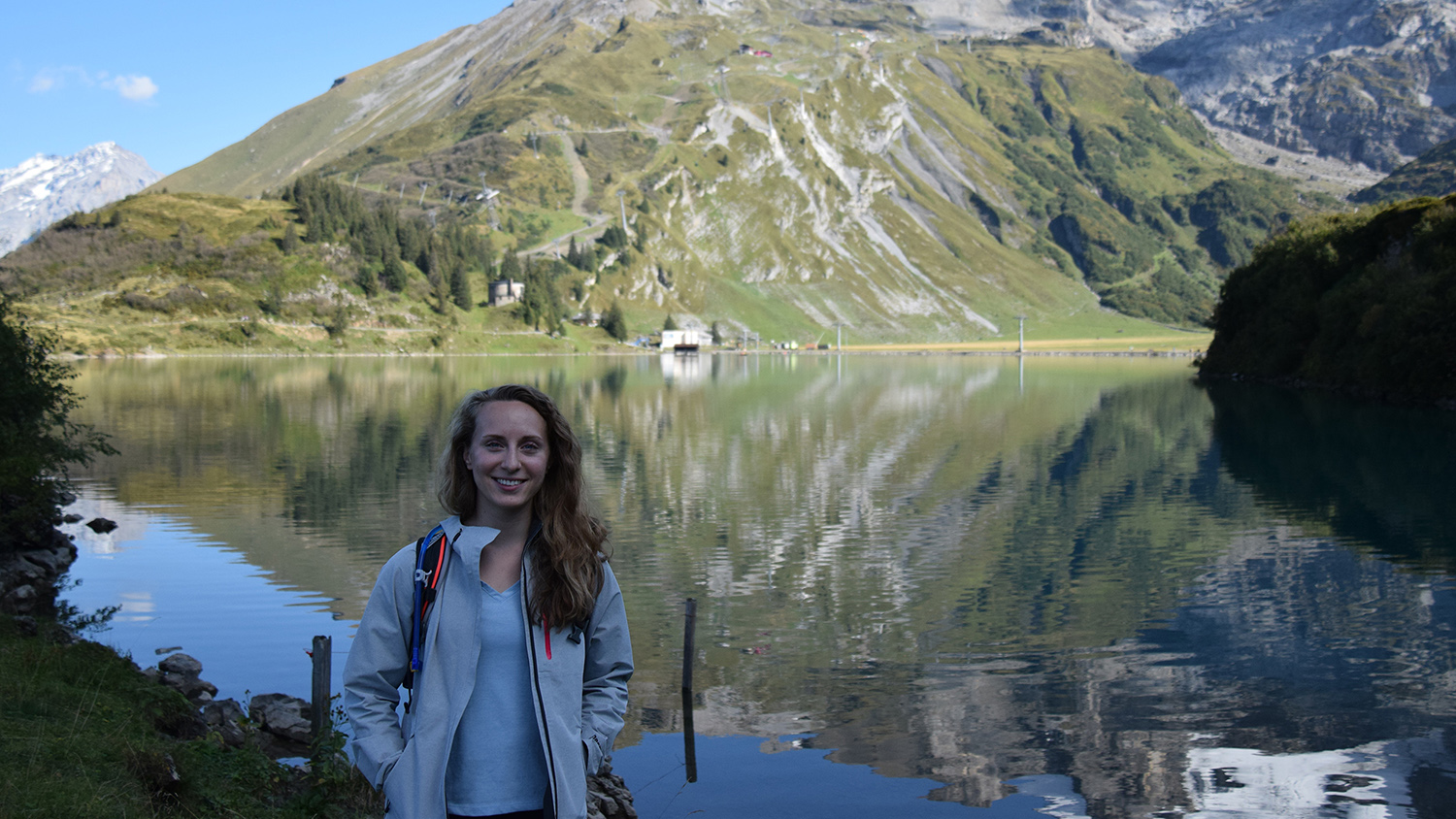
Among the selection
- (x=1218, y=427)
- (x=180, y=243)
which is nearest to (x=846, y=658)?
(x=1218, y=427)

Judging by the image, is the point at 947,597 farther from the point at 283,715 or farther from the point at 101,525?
the point at 101,525

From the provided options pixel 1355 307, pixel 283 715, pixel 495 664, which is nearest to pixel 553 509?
pixel 495 664

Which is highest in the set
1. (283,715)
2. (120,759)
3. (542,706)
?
(542,706)

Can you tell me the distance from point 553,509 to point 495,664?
80cm

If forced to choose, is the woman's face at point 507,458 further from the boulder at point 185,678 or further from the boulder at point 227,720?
the boulder at point 185,678

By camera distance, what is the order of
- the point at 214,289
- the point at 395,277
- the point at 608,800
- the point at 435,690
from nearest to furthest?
the point at 435,690 → the point at 608,800 → the point at 214,289 → the point at 395,277

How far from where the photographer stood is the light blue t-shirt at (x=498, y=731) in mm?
5125

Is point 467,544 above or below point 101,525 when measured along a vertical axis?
above

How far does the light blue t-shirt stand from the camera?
512 centimetres

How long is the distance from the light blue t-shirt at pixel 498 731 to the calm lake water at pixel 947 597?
8101 millimetres

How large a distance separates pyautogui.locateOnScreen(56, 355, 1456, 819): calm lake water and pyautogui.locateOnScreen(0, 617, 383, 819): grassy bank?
3.13 m

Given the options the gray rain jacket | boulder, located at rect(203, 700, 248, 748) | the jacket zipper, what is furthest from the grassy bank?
the jacket zipper

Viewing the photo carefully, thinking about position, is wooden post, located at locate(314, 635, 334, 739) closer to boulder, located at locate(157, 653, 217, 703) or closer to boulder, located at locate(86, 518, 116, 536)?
boulder, located at locate(157, 653, 217, 703)

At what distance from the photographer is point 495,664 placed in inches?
203
